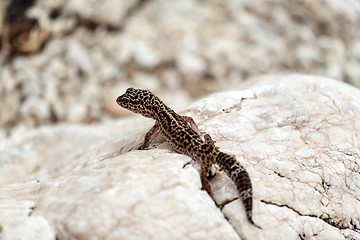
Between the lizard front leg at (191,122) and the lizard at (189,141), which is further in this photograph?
the lizard front leg at (191,122)

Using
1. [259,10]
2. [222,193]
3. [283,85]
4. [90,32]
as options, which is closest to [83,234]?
[222,193]

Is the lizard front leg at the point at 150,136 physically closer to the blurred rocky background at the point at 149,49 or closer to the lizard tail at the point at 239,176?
the lizard tail at the point at 239,176

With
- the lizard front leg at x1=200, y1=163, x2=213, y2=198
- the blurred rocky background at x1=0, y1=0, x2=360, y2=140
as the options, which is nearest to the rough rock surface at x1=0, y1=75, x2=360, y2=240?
the lizard front leg at x1=200, y1=163, x2=213, y2=198

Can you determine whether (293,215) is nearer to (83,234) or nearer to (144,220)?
(144,220)

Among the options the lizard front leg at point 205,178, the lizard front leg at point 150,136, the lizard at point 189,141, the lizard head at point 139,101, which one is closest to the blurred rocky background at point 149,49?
the lizard head at point 139,101

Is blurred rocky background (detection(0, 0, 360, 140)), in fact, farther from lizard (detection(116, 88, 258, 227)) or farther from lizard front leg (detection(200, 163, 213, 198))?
lizard front leg (detection(200, 163, 213, 198))
